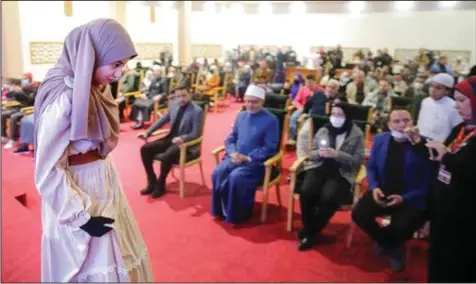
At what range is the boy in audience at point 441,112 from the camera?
3.60 meters

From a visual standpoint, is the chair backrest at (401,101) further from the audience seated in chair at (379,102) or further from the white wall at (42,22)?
the white wall at (42,22)

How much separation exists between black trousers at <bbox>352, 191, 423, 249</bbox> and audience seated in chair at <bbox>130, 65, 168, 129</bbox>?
4.84m

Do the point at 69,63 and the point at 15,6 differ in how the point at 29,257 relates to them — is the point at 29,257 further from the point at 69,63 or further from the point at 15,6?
the point at 15,6

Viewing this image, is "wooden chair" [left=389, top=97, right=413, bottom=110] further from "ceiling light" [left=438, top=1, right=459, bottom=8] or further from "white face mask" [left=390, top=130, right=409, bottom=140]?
"ceiling light" [left=438, top=1, right=459, bottom=8]

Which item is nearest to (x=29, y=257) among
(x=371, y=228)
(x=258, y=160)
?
(x=258, y=160)

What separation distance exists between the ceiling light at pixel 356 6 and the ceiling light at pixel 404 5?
108 centimetres

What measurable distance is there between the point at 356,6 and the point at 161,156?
38.5ft

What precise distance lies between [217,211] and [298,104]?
300cm

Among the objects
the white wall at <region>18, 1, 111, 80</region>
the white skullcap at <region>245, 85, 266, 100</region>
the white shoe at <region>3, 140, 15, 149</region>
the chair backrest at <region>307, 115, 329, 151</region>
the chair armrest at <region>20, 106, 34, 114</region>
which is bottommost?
the white shoe at <region>3, 140, 15, 149</region>

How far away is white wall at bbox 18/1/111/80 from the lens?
862cm

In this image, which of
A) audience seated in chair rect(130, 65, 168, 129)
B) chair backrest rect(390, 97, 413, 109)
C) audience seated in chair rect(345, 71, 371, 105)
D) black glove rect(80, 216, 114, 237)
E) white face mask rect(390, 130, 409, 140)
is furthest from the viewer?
audience seated in chair rect(130, 65, 168, 129)

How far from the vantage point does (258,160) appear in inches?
140

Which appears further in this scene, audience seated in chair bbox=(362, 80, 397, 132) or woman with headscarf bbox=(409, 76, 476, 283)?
audience seated in chair bbox=(362, 80, 397, 132)

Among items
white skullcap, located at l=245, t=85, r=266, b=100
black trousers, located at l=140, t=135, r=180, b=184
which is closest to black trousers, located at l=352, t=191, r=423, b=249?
white skullcap, located at l=245, t=85, r=266, b=100
